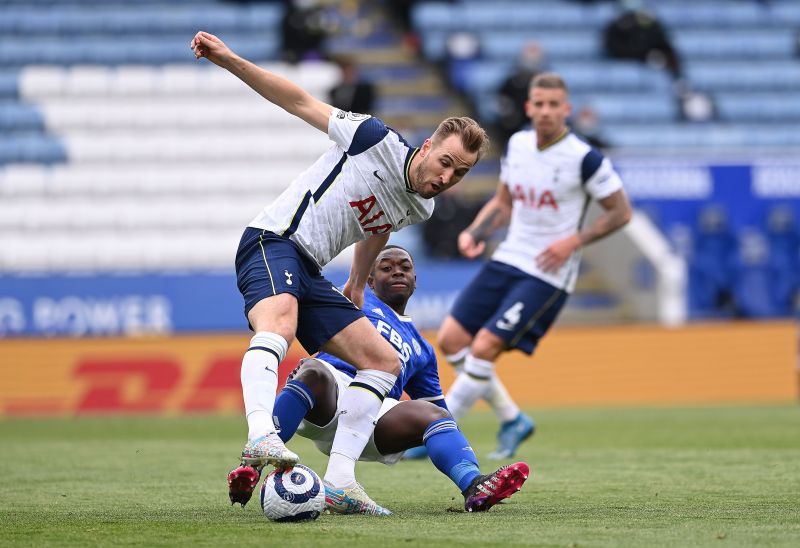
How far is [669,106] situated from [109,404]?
10.2 metres

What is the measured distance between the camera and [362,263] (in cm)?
607

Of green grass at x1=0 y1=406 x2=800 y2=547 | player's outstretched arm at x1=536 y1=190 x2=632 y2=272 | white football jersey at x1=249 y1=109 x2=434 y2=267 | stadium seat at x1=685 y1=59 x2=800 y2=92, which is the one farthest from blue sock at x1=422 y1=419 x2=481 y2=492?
stadium seat at x1=685 y1=59 x2=800 y2=92

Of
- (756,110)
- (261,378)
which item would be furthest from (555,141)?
(756,110)

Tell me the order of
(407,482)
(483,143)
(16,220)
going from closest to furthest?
(483,143) < (407,482) < (16,220)

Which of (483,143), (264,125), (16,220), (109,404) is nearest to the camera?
(483,143)

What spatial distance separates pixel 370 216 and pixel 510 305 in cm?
356

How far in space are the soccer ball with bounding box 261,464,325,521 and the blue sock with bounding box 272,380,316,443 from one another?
51 cm

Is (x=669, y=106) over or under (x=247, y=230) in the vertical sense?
under

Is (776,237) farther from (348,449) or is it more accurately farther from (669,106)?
(348,449)

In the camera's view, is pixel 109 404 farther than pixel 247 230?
Yes

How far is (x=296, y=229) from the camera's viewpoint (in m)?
5.61

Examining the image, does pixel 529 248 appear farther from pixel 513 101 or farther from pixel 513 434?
pixel 513 101

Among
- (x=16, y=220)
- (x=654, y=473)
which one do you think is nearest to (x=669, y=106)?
(x=16, y=220)

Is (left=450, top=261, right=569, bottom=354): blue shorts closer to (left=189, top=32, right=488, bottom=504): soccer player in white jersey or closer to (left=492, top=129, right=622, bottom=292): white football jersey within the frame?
(left=492, top=129, right=622, bottom=292): white football jersey
